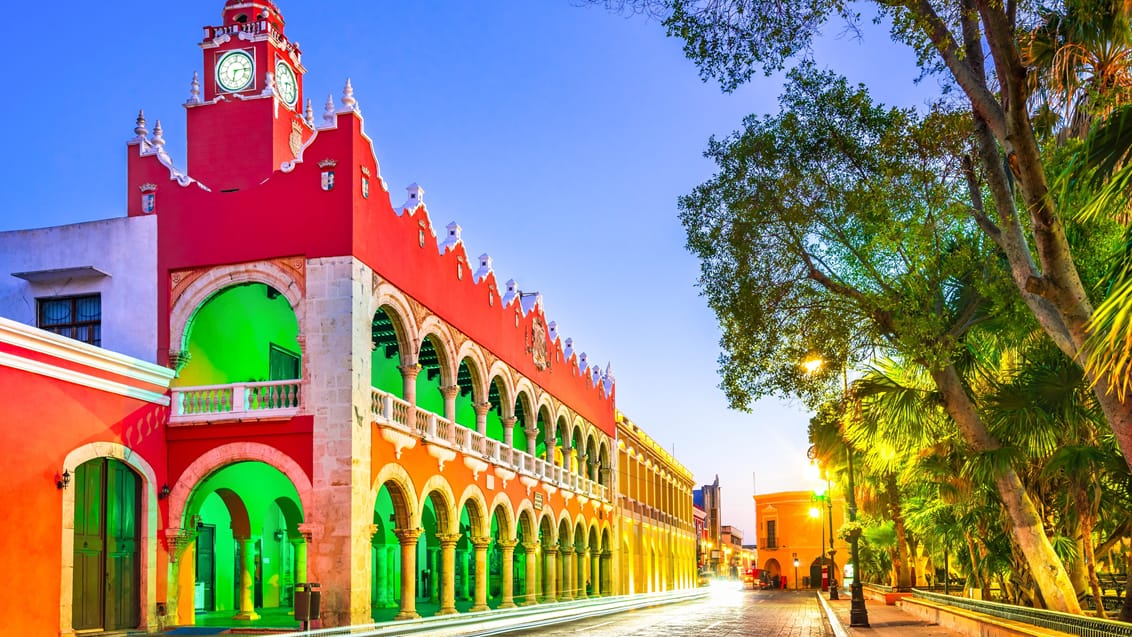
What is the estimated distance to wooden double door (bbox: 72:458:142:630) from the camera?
18953mm

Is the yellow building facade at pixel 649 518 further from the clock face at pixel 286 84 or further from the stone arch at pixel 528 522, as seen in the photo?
the clock face at pixel 286 84

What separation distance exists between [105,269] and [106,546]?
6.15 m

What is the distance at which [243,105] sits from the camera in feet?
87.5

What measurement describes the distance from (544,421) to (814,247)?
2152 centimetres

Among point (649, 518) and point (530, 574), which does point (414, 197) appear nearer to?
point (530, 574)

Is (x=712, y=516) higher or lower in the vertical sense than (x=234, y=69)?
lower

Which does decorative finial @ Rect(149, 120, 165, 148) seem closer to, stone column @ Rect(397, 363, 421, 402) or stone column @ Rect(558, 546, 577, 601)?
stone column @ Rect(397, 363, 421, 402)

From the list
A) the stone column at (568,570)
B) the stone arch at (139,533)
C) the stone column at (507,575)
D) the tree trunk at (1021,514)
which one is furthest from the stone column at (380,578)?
the tree trunk at (1021,514)

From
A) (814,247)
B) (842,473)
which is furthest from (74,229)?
(842,473)

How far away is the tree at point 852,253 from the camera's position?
1458 centimetres

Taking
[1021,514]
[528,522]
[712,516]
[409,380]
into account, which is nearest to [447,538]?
[409,380]

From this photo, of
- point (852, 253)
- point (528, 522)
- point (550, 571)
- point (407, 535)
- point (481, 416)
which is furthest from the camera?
point (550, 571)

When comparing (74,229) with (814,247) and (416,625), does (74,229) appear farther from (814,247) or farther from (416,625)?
(814,247)

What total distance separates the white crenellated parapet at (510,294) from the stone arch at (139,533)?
1389cm
